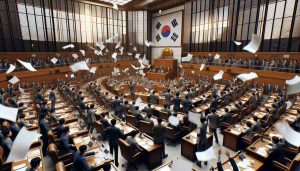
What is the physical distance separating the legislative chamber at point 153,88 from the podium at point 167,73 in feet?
0.44

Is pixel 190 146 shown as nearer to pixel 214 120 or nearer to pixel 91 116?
pixel 214 120

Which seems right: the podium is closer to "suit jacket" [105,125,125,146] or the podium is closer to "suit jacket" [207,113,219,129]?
"suit jacket" [207,113,219,129]

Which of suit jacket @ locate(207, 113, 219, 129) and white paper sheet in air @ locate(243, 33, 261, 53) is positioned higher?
white paper sheet in air @ locate(243, 33, 261, 53)

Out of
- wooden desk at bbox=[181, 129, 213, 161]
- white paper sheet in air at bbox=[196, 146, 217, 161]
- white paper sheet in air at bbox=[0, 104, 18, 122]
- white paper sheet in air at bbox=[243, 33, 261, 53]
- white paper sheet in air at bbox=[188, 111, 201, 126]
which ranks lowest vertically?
wooden desk at bbox=[181, 129, 213, 161]

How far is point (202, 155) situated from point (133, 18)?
2647 cm

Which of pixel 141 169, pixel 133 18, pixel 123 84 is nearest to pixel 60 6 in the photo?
pixel 133 18

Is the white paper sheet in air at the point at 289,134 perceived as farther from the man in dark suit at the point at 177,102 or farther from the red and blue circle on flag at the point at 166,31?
the red and blue circle on flag at the point at 166,31

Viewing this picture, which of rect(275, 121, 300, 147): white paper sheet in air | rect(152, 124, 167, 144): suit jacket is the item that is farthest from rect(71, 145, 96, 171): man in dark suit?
rect(275, 121, 300, 147): white paper sheet in air

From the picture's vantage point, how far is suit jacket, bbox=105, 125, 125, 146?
5.59 metres

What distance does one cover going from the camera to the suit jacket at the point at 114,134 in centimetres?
559

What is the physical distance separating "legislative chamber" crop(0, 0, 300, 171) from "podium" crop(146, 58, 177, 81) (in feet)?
0.44

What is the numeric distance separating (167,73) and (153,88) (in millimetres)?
6161

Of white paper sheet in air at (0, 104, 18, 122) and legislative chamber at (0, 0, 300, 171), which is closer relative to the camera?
white paper sheet in air at (0, 104, 18, 122)

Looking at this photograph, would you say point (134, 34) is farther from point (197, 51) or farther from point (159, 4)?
point (197, 51)
